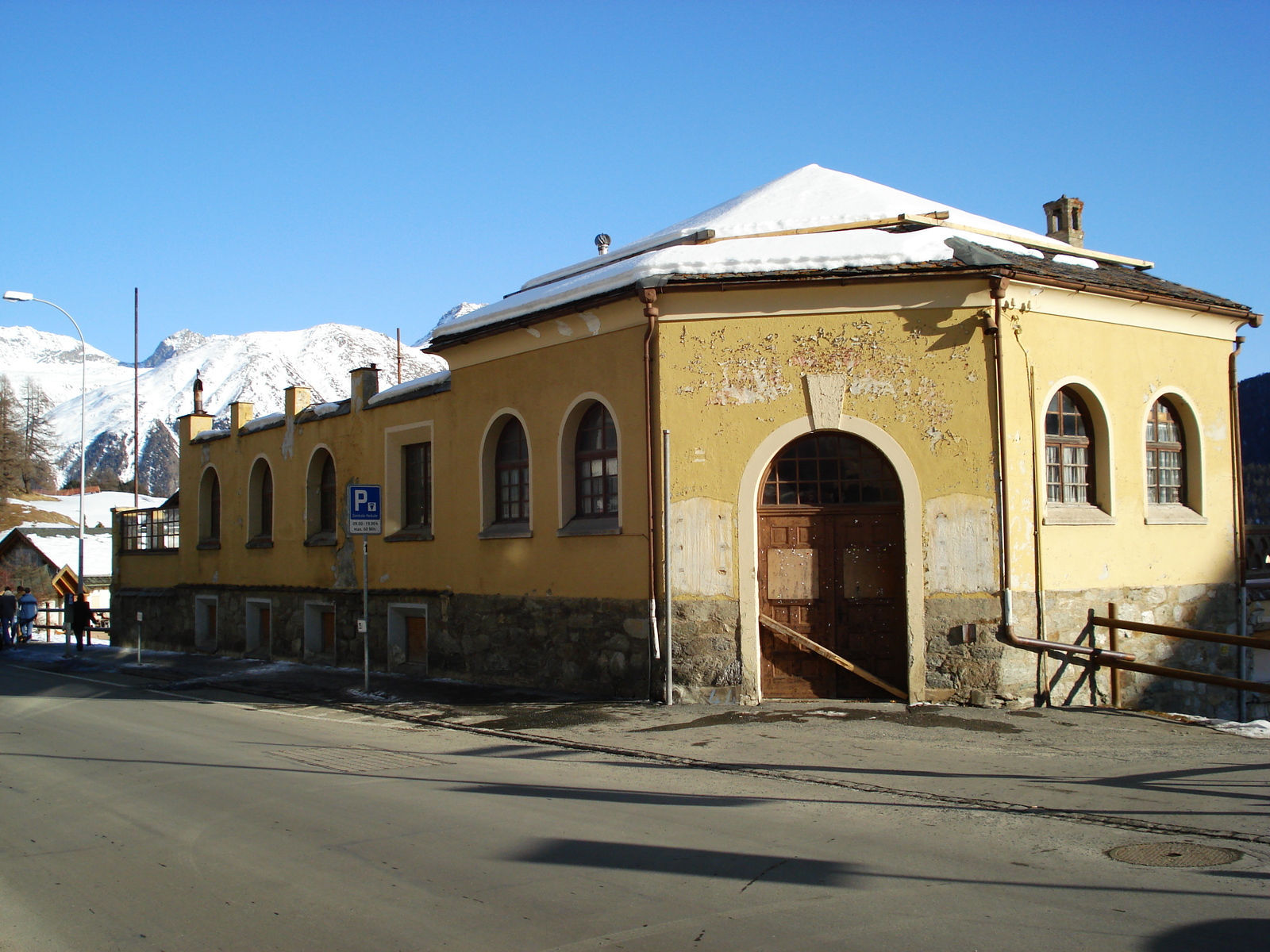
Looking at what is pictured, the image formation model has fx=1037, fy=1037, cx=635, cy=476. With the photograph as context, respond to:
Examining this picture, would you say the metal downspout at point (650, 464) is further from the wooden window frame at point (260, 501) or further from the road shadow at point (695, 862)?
the wooden window frame at point (260, 501)

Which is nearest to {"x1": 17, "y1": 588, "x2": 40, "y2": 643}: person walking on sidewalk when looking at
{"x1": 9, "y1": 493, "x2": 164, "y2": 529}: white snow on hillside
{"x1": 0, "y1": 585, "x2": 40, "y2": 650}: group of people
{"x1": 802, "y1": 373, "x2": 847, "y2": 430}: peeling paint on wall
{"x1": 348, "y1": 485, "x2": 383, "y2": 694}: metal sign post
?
{"x1": 0, "y1": 585, "x2": 40, "y2": 650}: group of people

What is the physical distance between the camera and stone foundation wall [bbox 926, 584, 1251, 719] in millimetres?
12195

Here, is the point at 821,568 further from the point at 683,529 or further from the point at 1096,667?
the point at 1096,667

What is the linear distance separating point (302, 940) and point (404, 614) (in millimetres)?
13152

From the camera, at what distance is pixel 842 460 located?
12844mm

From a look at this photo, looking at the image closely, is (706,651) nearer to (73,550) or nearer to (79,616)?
(79,616)

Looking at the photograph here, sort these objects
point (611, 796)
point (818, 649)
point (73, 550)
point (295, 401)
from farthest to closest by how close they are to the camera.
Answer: point (73, 550)
point (295, 401)
point (818, 649)
point (611, 796)

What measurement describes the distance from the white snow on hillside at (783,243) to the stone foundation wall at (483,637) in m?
4.21

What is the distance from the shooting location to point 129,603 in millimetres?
27703

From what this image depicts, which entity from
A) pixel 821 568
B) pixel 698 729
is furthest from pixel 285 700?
pixel 821 568

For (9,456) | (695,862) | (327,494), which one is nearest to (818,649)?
(695,862)

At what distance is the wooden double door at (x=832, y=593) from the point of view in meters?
12.6

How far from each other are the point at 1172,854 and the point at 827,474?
23.2 feet

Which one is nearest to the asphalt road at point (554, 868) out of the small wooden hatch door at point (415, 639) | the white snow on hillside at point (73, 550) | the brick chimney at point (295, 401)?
the small wooden hatch door at point (415, 639)
